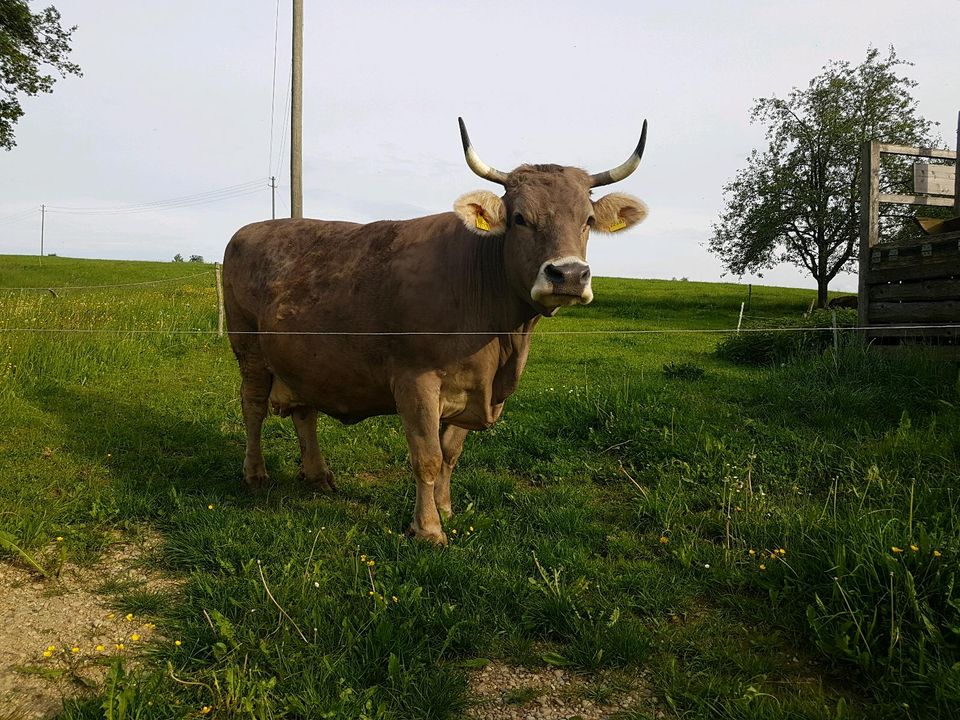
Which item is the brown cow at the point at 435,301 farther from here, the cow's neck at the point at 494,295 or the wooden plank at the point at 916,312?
the wooden plank at the point at 916,312

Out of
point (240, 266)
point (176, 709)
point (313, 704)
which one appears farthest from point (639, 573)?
point (240, 266)

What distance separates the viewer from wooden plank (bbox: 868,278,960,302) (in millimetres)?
7723

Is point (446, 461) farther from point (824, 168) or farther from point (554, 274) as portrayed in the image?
point (824, 168)

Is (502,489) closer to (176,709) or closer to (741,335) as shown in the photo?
(176,709)

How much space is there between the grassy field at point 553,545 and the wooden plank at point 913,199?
2449 mm

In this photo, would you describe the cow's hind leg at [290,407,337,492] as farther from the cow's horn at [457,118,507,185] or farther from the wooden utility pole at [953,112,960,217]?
the wooden utility pole at [953,112,960,217]

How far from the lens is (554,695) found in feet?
9.59

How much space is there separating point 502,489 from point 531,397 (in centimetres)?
292

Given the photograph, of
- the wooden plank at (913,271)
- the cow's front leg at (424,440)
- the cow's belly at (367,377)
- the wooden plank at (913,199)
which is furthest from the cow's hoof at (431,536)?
the wooden plank at (913,199)

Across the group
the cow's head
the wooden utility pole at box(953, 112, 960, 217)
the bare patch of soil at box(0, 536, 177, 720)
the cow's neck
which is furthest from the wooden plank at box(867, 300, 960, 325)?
the bare patch of soil at box(0, 536, 177, 720)

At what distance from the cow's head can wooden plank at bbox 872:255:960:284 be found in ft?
18.3

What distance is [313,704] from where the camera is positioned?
2.70 meters

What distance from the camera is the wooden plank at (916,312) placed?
25.5 feet

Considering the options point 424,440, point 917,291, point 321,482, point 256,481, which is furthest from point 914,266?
point 256,481
